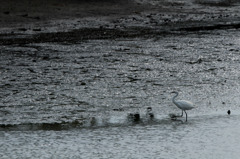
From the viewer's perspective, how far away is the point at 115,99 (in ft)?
55.8

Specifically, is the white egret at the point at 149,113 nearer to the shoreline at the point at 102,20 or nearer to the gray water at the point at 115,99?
the gray water at the point at 115,99

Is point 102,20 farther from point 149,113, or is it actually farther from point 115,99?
point 149,113

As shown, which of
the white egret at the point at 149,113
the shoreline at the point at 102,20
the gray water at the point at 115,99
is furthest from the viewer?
the shoreline at the point at 102,20

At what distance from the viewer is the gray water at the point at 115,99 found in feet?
43.4

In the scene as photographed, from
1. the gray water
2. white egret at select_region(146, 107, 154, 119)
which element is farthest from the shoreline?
white egret at select_region(146, 107, 154, 119)

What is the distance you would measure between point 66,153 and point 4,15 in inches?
817

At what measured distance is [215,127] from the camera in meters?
14.6

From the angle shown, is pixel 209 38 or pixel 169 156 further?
pixel 209 38

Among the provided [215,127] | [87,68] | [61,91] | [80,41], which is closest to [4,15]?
[80,41]

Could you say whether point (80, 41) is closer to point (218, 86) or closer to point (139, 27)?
point (139, 27)

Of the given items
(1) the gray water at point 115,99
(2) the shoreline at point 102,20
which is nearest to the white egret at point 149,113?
(1) the gray water at point 115,99

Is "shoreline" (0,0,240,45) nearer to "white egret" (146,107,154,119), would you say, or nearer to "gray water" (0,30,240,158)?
"gray water" (0,30,240,158)

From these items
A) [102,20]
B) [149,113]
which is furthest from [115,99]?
[102,20]

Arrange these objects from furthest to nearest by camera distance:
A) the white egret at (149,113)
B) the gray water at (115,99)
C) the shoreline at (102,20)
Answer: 1. the shoreline at (102,20)
2. the white egret at (149,113)
3. the gray water at (115,99)
